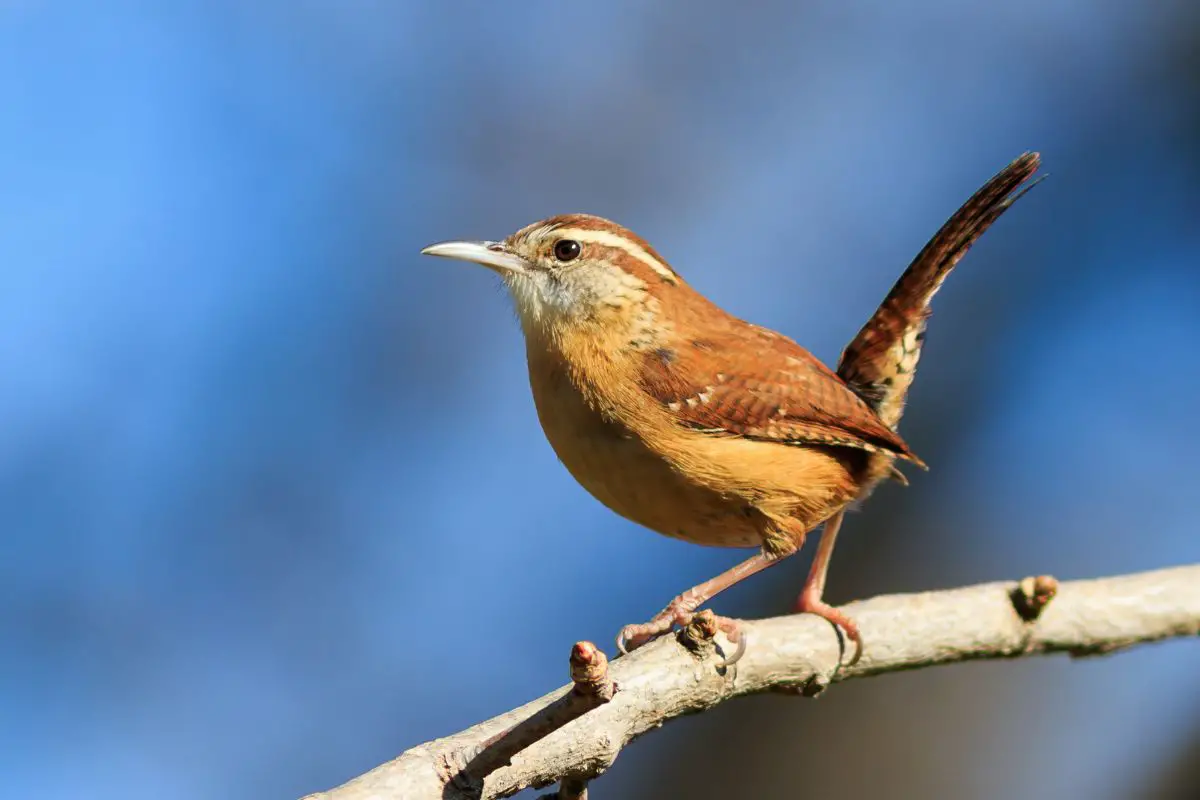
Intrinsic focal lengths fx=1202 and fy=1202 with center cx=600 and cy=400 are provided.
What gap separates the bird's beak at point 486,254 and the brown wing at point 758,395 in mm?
715

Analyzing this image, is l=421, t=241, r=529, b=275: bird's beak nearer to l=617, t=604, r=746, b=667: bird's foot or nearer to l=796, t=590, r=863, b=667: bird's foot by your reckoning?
l=617, t=604, r=746, b=667: bird's foot


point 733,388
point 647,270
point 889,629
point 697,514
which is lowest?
point 889,629

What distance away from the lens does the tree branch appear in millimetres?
2586

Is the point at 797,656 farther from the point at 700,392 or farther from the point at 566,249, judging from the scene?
the point at 566,249

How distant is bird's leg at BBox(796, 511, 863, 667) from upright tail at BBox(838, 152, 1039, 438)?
0.52 m

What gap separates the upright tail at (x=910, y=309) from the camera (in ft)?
14.2

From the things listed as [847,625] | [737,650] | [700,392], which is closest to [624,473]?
[700,392]

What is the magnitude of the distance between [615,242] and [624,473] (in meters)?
1.05

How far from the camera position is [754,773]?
6.50 meters

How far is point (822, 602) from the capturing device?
4.67 m

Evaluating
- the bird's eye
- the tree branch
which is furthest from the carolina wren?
the tree branch

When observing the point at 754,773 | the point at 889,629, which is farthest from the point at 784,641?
the point at 754,773

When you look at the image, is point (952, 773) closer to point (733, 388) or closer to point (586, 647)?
point (733, 388)

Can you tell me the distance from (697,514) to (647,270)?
3.24 ft
